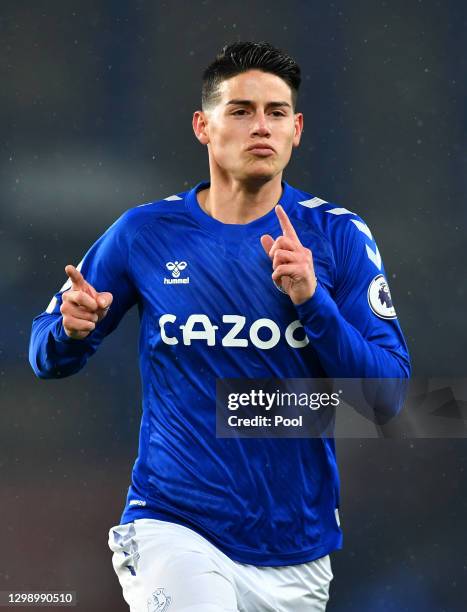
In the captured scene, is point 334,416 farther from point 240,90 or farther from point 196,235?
point 240,90

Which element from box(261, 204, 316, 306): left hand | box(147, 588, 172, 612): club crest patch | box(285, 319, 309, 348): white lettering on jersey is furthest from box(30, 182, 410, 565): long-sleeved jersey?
box(147, 588, 172, 612): club crest patch

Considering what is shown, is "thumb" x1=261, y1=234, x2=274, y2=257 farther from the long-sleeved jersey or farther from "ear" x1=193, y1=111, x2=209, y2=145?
"ear" x1=193, y1=111, x2=209, y2=145

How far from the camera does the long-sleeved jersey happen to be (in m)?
3.55

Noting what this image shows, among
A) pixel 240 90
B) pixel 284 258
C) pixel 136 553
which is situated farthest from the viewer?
pixel 240 90

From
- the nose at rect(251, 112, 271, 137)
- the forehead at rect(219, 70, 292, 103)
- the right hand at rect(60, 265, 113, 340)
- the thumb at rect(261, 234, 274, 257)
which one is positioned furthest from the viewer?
the forehead at rect(219, 70, 292, 103)

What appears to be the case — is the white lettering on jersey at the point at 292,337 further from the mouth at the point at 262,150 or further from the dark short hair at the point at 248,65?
the dark short hair at the point at 248,65

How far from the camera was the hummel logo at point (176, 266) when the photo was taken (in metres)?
3.74

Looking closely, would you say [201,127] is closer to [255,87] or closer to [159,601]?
[255,87]

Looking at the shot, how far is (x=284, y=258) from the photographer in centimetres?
328

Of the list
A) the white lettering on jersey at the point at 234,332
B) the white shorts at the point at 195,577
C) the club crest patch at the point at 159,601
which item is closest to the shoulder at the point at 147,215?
the white lettering on jersey at the point at 234,332

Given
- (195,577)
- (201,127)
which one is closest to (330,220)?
(201,127)

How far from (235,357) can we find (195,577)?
0.67m

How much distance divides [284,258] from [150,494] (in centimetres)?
85

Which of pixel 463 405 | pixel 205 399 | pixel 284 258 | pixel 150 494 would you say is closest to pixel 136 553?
pixel 150 494
